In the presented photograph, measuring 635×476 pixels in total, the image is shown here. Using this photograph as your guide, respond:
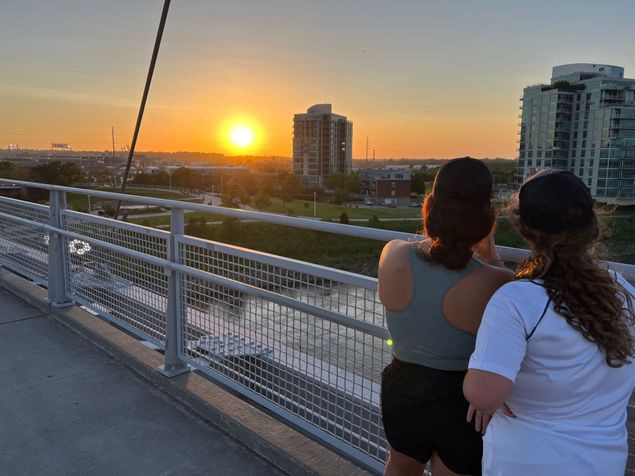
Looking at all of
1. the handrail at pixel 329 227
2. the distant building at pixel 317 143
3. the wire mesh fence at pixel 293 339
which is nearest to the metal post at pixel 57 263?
the handrail at pixel 329 227

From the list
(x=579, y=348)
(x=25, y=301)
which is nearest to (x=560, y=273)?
(x=579, y=348)

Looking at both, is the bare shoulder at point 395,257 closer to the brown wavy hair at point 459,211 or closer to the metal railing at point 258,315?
the brown wavy hair at point 459,211

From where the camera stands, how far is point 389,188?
92.0 meters

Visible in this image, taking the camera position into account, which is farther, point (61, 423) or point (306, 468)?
point (61, 423)

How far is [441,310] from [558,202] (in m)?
0.42

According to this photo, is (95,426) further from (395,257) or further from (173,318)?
(395,257)

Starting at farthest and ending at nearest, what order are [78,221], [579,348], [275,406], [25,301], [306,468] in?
[25,301] < [78,221] < [275,406] < [306,468] < [579,348]

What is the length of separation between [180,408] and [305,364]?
2.94ft

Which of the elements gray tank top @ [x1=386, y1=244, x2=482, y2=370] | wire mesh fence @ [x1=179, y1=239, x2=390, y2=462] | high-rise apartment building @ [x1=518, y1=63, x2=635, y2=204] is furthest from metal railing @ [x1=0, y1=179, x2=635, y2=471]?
high-rise apartment building @ [x1=518, y1=63, x2=635, y2=204]

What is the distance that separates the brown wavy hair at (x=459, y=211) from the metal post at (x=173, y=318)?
1.97 m

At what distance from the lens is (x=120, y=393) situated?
2979 mm

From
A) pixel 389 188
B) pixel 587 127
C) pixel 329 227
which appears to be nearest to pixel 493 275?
pixel 329 227

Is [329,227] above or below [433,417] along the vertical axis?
above

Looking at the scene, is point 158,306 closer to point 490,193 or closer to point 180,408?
point 180,408
